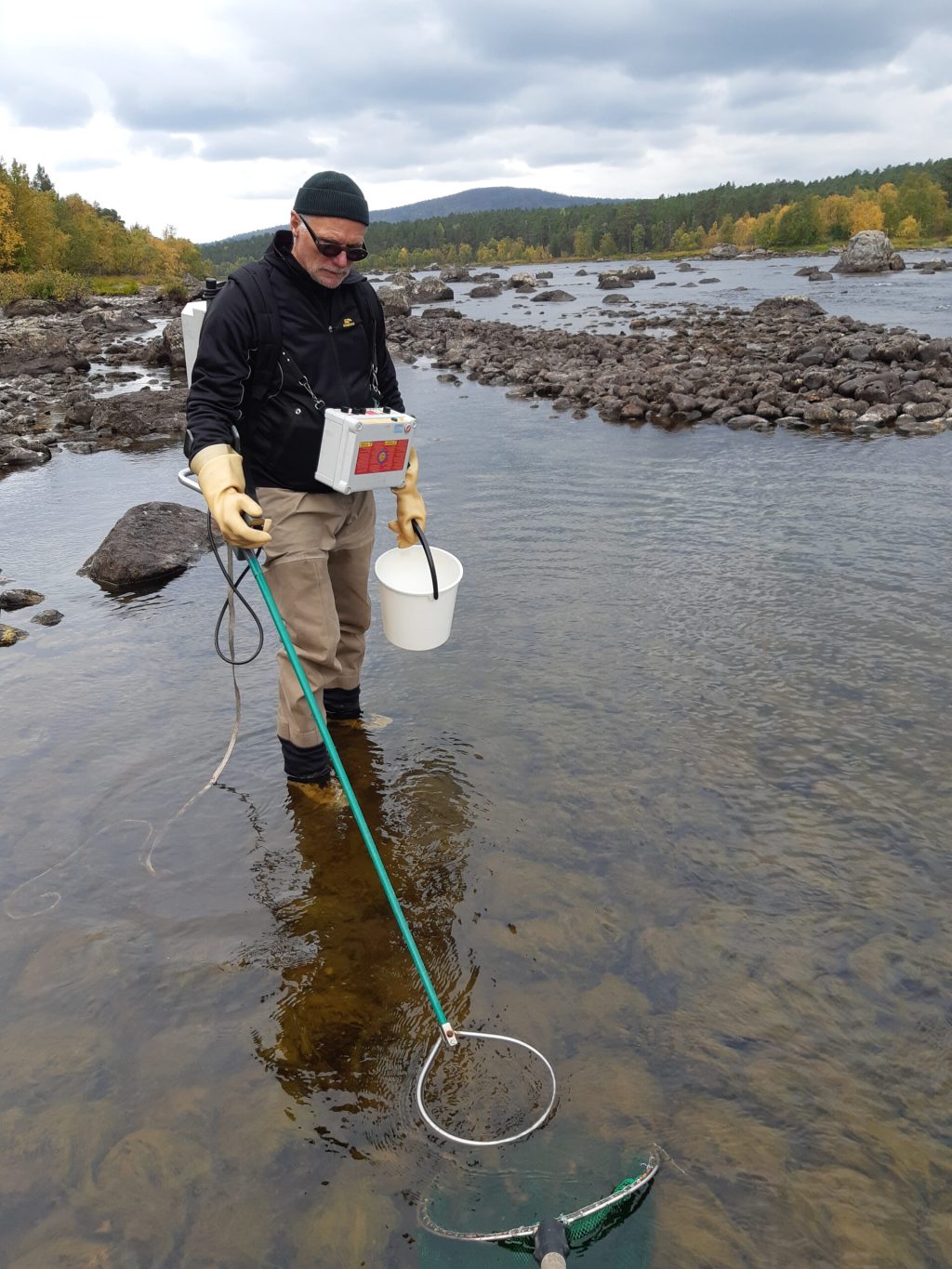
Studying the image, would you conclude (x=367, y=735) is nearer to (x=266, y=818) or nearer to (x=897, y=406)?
(x=266, y=818)

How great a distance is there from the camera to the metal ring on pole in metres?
2.51

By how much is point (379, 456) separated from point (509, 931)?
7.27 ft

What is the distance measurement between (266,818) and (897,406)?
12855 mm

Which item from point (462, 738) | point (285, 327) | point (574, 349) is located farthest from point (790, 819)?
point (574, 349)

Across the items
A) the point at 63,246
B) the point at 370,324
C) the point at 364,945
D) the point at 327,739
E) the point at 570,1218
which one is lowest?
the point at 364,945

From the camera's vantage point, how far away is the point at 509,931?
341 centimetres

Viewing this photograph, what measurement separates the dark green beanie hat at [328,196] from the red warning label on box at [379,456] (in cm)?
96

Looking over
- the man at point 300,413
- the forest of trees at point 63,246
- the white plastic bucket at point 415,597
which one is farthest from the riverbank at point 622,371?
the forest of trees at point 63,246

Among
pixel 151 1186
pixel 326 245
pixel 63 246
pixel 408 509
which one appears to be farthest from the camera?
pixel 63 246

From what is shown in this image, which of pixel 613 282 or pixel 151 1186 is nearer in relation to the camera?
pixel 151 1186

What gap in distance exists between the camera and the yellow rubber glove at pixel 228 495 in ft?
11.4

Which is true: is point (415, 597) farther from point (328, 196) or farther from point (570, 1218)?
point (570, 1218)

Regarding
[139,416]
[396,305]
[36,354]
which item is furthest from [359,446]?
[396,305]

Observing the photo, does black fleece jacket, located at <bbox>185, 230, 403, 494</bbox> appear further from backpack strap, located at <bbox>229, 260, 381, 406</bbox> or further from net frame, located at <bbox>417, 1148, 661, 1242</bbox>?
net frame, located at <bbox>417, 1148, 661, 1242</bbox>
